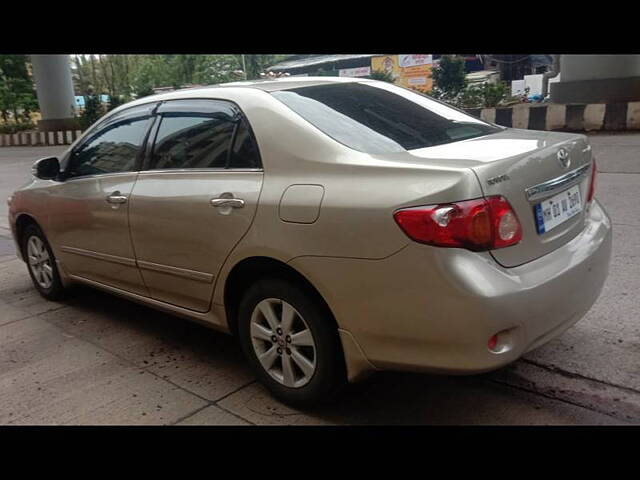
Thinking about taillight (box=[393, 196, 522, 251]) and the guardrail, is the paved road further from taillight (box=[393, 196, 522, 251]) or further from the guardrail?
the guardrail

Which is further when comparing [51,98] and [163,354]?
[51,98]

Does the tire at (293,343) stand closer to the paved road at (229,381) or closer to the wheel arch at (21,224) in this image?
the paved road at (229,381)

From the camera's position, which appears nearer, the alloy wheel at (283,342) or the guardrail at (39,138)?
the alloy wheel at (283,342)

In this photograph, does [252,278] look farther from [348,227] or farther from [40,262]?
[40,262]

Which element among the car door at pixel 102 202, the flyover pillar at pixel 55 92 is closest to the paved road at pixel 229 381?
the car door at pixel 102 202

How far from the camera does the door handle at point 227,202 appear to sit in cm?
295

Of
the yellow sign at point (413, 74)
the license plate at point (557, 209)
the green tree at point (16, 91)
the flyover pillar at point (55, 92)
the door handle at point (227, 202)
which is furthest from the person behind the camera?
the yellow sign at point (413, 74)

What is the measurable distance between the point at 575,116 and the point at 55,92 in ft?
66.6

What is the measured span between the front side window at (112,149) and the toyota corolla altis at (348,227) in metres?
0.02

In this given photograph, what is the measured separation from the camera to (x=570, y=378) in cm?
312

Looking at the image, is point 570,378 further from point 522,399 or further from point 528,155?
point 528,155

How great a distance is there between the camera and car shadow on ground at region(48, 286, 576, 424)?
2883 millimetres

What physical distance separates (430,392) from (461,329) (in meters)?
0.90

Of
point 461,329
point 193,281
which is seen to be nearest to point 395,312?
point 461,329
